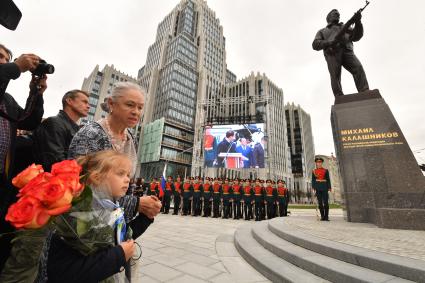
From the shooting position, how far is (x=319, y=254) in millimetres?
3252

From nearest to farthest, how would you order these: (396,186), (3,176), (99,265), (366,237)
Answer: (99,265), (3,176), (366,237), (396,186)

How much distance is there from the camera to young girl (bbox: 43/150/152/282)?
114 centimetres

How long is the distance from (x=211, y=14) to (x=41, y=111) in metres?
95.7

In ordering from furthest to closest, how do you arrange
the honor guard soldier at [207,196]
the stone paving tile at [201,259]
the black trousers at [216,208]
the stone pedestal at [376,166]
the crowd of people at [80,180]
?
1. the honor guard soldier at [207,196]
2. the black trousers at [216,208]
3. the stone pedestal at [376,166]
4. the stone paving tile at [201,259]
5. the crowd of people at [80,180]

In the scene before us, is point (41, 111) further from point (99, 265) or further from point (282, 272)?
point (282, 272)

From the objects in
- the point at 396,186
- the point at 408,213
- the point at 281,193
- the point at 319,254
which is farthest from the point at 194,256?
the point at 281,193

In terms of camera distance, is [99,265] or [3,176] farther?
A: [3,176]

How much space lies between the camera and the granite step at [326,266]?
233cm

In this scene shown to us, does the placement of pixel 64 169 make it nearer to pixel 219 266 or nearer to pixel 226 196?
pixel 219 266

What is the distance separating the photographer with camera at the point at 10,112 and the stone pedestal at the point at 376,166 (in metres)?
5.80

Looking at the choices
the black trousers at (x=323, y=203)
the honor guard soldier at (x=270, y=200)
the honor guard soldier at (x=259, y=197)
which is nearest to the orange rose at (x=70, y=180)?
the black trousers at (x=323, y=203)

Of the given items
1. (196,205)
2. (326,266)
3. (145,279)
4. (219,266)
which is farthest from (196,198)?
(326,266)

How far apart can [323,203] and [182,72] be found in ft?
224

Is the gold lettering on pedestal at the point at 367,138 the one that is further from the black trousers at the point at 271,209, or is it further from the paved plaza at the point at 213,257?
the black trousers at the point at 271,209
